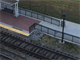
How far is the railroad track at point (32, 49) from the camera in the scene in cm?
1911

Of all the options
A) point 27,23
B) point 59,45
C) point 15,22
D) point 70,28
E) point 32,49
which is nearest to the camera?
point 32,49

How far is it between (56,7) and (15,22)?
7506 mm

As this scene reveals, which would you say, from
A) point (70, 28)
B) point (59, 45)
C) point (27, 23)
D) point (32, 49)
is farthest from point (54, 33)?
point (27, 23)

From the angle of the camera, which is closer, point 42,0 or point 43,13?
point 43,13

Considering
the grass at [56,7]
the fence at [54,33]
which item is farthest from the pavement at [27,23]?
the grass at [56,7]

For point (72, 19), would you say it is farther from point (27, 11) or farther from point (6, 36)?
point (6, 36)

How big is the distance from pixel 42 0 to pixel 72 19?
23.8 feet

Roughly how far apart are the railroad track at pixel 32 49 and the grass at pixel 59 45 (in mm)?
1193

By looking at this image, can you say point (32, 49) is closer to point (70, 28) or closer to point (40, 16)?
point (70, 28)

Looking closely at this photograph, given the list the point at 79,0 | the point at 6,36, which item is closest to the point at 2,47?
the point at 6,36

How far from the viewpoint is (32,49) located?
66.4 ft

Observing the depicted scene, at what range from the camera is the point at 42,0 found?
104ft

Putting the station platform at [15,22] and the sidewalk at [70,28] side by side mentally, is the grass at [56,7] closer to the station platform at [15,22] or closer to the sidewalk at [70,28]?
the sidewalk at [70,28]

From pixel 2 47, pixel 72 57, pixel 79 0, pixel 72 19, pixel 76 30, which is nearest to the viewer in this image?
pixel 72 57
